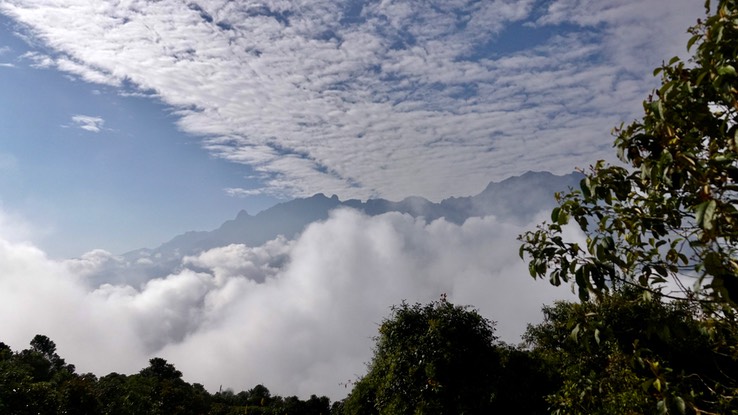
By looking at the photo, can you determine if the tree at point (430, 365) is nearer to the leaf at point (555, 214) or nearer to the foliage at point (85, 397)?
the leaf at point (555, 214)

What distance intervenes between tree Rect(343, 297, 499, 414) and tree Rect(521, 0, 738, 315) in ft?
35.7

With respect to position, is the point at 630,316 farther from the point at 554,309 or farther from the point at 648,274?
the point at 648,274

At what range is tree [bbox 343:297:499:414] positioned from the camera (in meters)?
13.8

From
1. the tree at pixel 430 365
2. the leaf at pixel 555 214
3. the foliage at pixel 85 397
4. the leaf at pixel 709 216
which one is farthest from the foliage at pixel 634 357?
the foliage at pixel 85 397

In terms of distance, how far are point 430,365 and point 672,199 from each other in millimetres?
11143

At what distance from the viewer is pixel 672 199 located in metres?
4.10

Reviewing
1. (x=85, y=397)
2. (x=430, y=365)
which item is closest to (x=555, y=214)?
(x=430, y=365)

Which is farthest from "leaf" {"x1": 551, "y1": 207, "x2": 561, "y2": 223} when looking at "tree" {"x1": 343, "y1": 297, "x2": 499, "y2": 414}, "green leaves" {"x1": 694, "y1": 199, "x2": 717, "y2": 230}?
"tree" {"x1": 343, "y1": 297, "x2": 499, "y2": 414}

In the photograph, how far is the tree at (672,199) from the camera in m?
2.96

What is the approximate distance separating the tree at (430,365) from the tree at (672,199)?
10873mm

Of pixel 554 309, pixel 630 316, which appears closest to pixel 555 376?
pixel 630 316

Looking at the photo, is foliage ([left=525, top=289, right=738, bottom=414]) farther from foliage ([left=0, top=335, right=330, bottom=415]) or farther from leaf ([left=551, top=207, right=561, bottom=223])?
foliage ([left=0, top=335, right=330, bottom=415])

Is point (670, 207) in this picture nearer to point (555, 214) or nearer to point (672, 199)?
point (672, 199)

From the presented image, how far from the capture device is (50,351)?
6856cm
